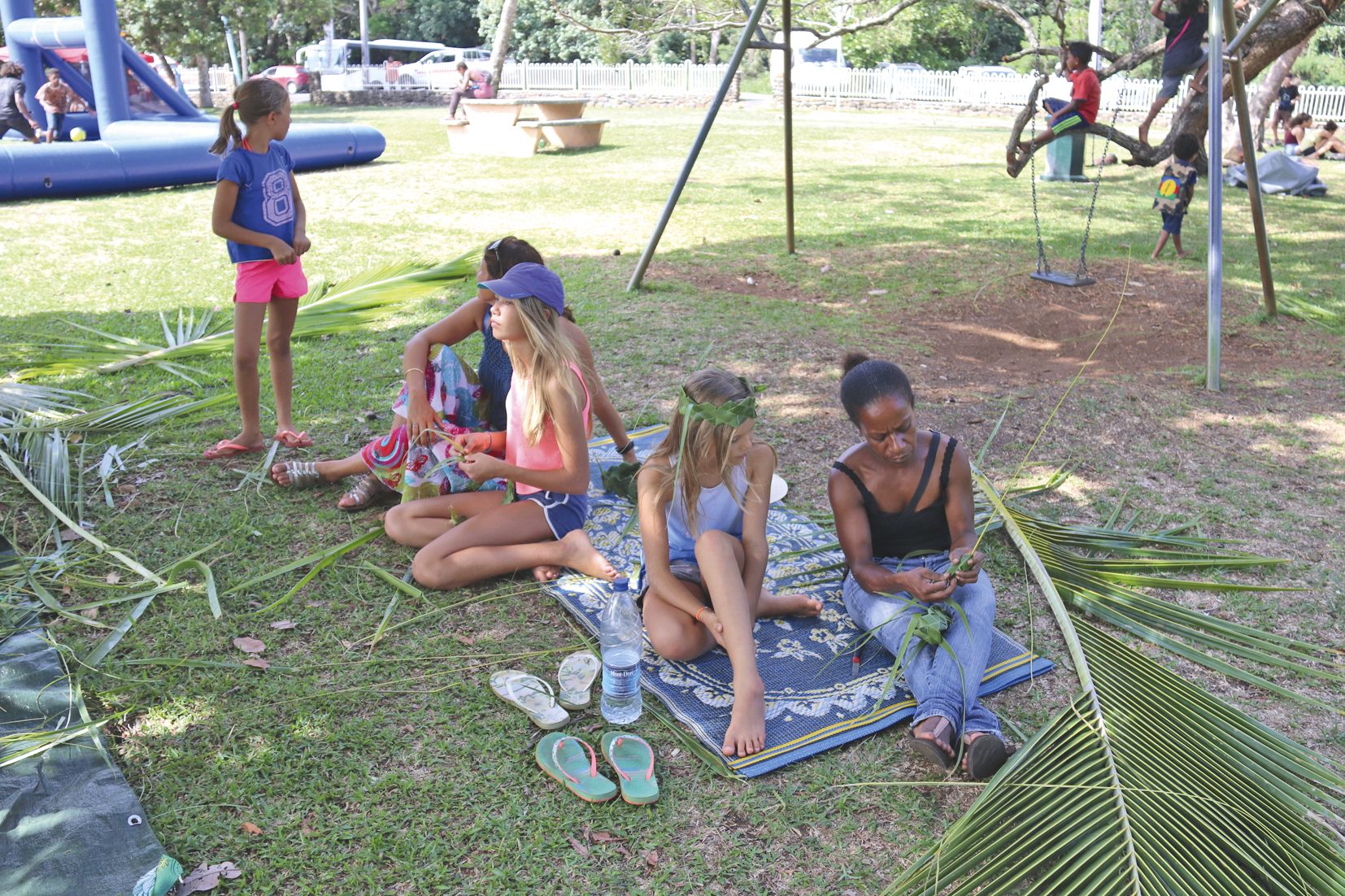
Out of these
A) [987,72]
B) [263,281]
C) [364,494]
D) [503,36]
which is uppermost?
[503,36]

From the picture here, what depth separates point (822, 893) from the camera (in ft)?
8.26

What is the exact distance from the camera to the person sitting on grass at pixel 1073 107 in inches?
280

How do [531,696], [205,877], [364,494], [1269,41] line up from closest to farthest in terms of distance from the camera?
[205,877]
[531,696]
[364,494]
[1269,41]

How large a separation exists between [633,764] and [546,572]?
115cm

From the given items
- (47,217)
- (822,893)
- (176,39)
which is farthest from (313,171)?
(176,39)

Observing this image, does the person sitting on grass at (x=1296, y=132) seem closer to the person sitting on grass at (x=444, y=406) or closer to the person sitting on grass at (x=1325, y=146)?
the person sitting on grass at (x=1325, y=146)

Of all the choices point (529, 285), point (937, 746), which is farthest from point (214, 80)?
point (937, 746)

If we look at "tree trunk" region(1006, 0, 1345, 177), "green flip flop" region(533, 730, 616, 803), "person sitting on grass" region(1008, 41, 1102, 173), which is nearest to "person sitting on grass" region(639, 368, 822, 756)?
"green flip flop" region(533, 730, 616, 803)

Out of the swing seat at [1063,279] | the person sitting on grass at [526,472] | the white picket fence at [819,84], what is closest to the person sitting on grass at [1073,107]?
the swing seat at [1063,279]

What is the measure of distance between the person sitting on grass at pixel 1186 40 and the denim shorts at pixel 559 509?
262 inches

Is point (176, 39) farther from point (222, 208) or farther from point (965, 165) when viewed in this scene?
point (222, 208)

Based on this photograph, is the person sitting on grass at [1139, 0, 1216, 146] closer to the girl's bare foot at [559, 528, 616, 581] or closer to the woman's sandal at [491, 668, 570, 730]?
the girl's bare foot at [559, 528, 616, 581]

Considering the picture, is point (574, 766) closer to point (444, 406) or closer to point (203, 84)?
point (444, 406)

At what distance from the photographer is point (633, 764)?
290 cm
